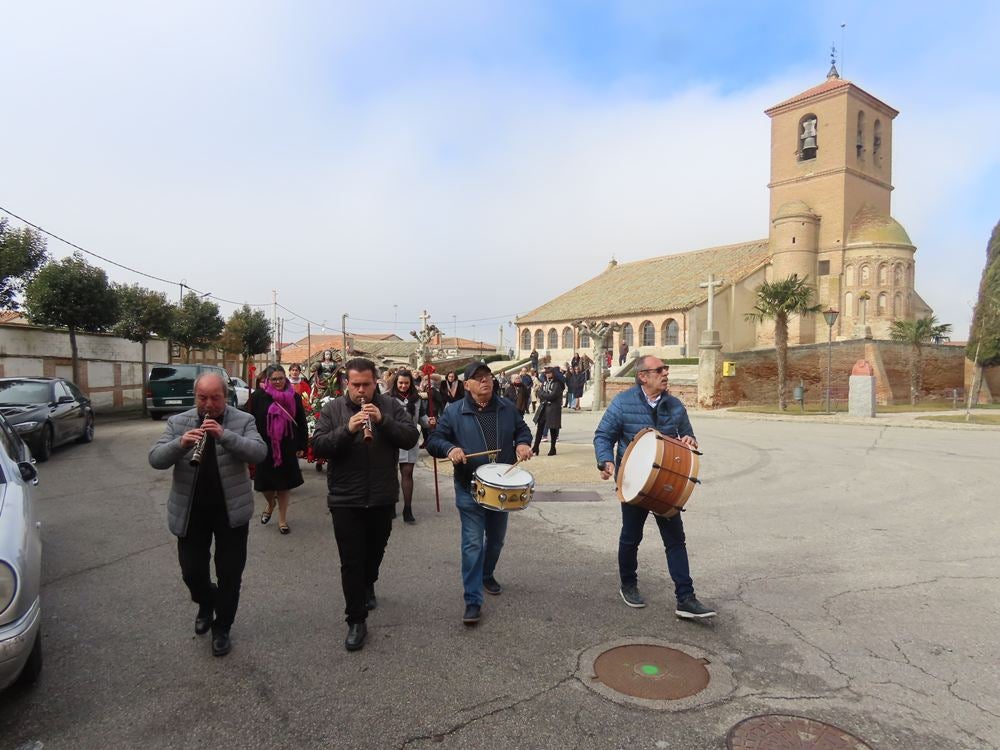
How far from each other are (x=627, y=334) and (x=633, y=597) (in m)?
43.8

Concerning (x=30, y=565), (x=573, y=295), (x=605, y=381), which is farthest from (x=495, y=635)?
(x=573, y=295)

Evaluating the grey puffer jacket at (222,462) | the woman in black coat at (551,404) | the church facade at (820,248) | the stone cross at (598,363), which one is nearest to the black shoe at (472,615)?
the grey puffer jacket at (222,462)

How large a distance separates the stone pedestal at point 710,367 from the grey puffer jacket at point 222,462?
80.5 ft

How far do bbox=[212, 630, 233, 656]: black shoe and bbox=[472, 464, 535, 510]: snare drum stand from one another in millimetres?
1756

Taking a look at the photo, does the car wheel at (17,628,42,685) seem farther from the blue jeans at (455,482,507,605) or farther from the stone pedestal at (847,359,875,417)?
the stone pedestal at (847,359,875,417)

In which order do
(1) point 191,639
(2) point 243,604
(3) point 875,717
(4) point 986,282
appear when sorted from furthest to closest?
(4) point 986,282, (2) point 243,604, (1) point 191,639, (3) point 875,717

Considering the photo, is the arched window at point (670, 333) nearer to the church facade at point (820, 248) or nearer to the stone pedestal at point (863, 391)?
the church facade at point (820, 248)

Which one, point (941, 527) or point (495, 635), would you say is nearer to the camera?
point (495, 635)

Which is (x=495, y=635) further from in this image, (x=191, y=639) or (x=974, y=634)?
(x=974, y=634)

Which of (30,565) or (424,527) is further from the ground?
(30,565)

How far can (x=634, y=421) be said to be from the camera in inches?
188

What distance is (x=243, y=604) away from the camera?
4742 mm

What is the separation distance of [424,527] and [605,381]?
24.3 metres

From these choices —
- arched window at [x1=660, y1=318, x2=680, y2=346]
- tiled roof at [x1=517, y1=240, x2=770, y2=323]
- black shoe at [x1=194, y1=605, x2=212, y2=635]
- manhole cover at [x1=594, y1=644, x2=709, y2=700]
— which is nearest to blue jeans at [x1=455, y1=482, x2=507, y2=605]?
manhole cover at [x1=594, y1=644, x2=709, y2=700]
